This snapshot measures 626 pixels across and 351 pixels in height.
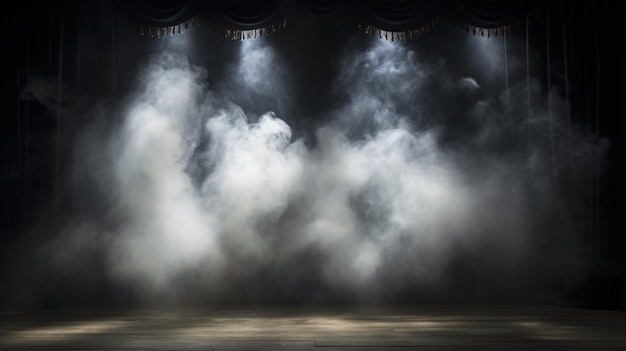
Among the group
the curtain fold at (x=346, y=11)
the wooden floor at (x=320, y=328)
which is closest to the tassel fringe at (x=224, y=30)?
the curtain fold at (x=346, y=11)

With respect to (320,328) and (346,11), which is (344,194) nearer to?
(346,11)

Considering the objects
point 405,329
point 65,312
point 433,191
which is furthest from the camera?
point 433,191

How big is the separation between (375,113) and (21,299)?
325cm

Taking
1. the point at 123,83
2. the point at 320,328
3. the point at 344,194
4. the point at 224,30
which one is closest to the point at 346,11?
the point at 224,30

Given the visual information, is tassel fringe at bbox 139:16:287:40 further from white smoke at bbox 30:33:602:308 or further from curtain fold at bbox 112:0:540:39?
white smoke at bbox 30:33:602:308

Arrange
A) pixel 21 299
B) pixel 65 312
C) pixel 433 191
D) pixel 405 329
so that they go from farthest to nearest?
1. pixel 433 191
2. pixel 21 299
3. pixel 65 312
4. pixel 405 329

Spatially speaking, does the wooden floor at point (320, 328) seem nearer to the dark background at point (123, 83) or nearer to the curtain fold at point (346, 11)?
the dark background at point (123, 83)

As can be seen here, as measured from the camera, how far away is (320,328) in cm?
336

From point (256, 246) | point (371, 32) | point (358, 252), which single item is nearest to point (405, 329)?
point (358, 252)

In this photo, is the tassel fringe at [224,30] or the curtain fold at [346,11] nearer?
the curtain fold at [346,11]

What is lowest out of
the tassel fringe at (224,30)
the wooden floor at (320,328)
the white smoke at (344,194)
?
the wooden floor at (320,328)

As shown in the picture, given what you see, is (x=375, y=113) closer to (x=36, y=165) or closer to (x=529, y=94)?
(x=529, y=94)

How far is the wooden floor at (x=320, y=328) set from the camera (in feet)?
9.27

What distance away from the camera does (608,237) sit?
173 inches
